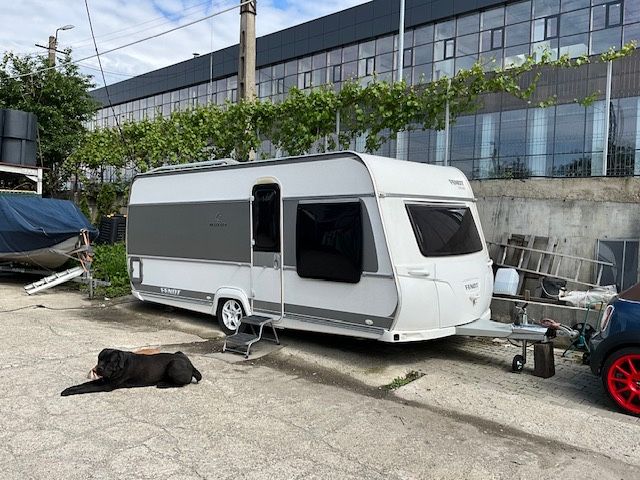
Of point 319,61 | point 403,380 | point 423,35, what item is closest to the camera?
point 403,380

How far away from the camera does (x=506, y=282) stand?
912 cm

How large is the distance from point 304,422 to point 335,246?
253 cm

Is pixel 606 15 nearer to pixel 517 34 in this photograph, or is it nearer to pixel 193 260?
pixel 517 34

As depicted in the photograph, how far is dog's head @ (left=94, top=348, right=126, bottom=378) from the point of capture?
570cm

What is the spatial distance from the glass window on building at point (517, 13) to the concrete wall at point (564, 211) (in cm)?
1060

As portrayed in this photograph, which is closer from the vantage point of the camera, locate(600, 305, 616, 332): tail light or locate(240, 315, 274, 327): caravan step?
locate(600, 305, 616, 332): tail light

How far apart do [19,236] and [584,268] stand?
11867 millimetres

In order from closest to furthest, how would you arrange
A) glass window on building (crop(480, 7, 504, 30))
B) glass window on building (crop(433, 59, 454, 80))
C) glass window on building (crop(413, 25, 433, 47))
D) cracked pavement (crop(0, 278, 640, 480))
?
cracked pavement (crop(0, 278, 640, 480)) → glass window on building (crop(480, 7, 504, 30)) → glass window on building (crop(433, 59, 454, 80)) → glass window on building (crop(413, 25, 433, 47))

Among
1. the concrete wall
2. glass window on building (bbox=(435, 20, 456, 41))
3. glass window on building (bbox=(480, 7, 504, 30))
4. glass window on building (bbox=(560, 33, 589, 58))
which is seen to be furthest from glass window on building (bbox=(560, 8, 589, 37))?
the concrete wall

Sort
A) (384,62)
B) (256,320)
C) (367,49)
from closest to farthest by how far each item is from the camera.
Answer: (256,320)
(384,62)
(367,49)

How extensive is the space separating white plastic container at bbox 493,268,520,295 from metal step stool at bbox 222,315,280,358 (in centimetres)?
391

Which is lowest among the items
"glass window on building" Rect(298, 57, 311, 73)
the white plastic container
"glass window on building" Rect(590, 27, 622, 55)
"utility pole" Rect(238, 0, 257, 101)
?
the white plastic container

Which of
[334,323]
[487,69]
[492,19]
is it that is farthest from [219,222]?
[492,19]

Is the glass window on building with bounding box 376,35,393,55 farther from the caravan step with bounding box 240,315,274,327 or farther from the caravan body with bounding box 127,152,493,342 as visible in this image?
the caravan step with bounding box 240,315,274,327
